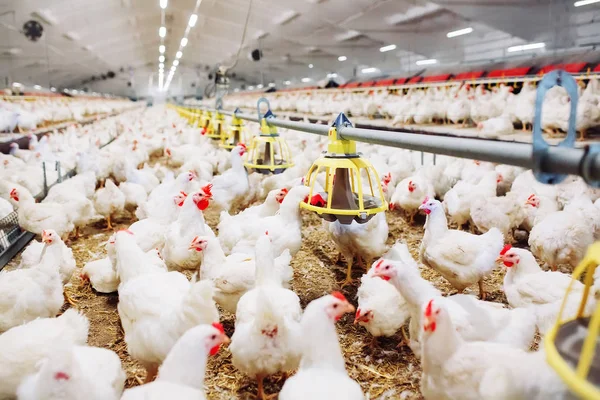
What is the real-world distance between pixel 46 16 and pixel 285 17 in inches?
327

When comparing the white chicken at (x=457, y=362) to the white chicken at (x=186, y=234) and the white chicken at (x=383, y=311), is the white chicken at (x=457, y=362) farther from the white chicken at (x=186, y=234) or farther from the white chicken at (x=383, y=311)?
the white chicken at (x=186, y=234)

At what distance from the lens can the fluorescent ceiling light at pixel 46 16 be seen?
13917 millimetres

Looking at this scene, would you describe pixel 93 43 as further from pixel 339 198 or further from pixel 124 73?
pixel 339 198

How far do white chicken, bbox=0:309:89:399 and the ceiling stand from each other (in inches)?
386

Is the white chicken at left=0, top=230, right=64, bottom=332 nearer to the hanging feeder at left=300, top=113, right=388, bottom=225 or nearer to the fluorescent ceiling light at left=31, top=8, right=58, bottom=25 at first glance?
the hanging feeder at left=300, top=113, right=388, bottom=225

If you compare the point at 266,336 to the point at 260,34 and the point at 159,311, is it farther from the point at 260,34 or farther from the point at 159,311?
the point at 260,34

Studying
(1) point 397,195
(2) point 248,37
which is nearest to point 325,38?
(2) point 248,37

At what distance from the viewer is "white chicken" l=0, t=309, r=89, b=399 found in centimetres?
187

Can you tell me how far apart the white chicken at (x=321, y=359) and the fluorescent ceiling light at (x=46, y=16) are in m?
15.6

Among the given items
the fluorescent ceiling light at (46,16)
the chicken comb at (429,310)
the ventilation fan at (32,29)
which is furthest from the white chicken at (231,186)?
the fluorescent ceiling light at (46,16)

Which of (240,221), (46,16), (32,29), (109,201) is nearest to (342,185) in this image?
(240,221)

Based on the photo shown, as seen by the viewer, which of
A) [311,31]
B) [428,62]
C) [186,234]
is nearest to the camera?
[186,234]

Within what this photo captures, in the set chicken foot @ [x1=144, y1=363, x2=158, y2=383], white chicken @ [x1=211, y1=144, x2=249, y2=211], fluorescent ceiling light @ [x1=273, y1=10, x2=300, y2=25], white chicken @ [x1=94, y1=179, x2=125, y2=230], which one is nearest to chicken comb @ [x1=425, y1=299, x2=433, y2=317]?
chicken foot @ [x1=144, y1=363, x2=158, y2=383]

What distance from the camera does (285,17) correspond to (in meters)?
15.9
